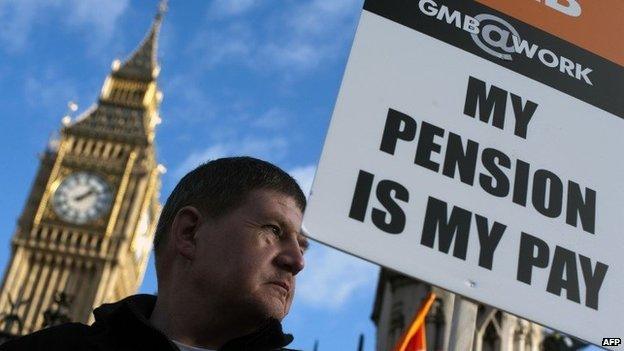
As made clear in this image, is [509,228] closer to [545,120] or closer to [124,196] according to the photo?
[545,120]

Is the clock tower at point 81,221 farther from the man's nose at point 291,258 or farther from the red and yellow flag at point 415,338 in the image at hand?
the man's nose at point 291,258

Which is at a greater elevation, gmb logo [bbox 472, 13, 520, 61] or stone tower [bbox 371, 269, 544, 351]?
stone tower [bbox 371, 269, 544, 351]

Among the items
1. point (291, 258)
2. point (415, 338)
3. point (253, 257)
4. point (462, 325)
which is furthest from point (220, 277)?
Result: point (415, 338)

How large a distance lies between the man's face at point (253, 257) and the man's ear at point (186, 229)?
5cm

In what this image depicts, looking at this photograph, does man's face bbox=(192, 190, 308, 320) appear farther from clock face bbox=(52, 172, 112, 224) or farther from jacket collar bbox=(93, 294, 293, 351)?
clock face bbox=(52, 172, 112, 224)

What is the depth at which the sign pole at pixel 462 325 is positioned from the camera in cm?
278

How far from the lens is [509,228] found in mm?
2805

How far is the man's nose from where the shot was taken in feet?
8.52

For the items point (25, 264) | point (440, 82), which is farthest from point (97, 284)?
point (440, 82)

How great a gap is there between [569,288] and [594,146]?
63cm

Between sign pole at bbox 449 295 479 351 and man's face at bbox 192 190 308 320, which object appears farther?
sign pole at bbox 449 295 479 351

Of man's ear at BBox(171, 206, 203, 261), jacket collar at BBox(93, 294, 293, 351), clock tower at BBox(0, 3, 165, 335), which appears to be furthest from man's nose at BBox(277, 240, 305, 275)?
clock tower at BBox(0, 3, 165, 335)

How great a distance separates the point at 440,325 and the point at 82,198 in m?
43.9

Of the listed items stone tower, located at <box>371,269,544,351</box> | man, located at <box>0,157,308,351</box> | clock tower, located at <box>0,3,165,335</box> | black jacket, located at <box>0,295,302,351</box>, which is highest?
clock tower, located at <box>0,3,165,335</box>
